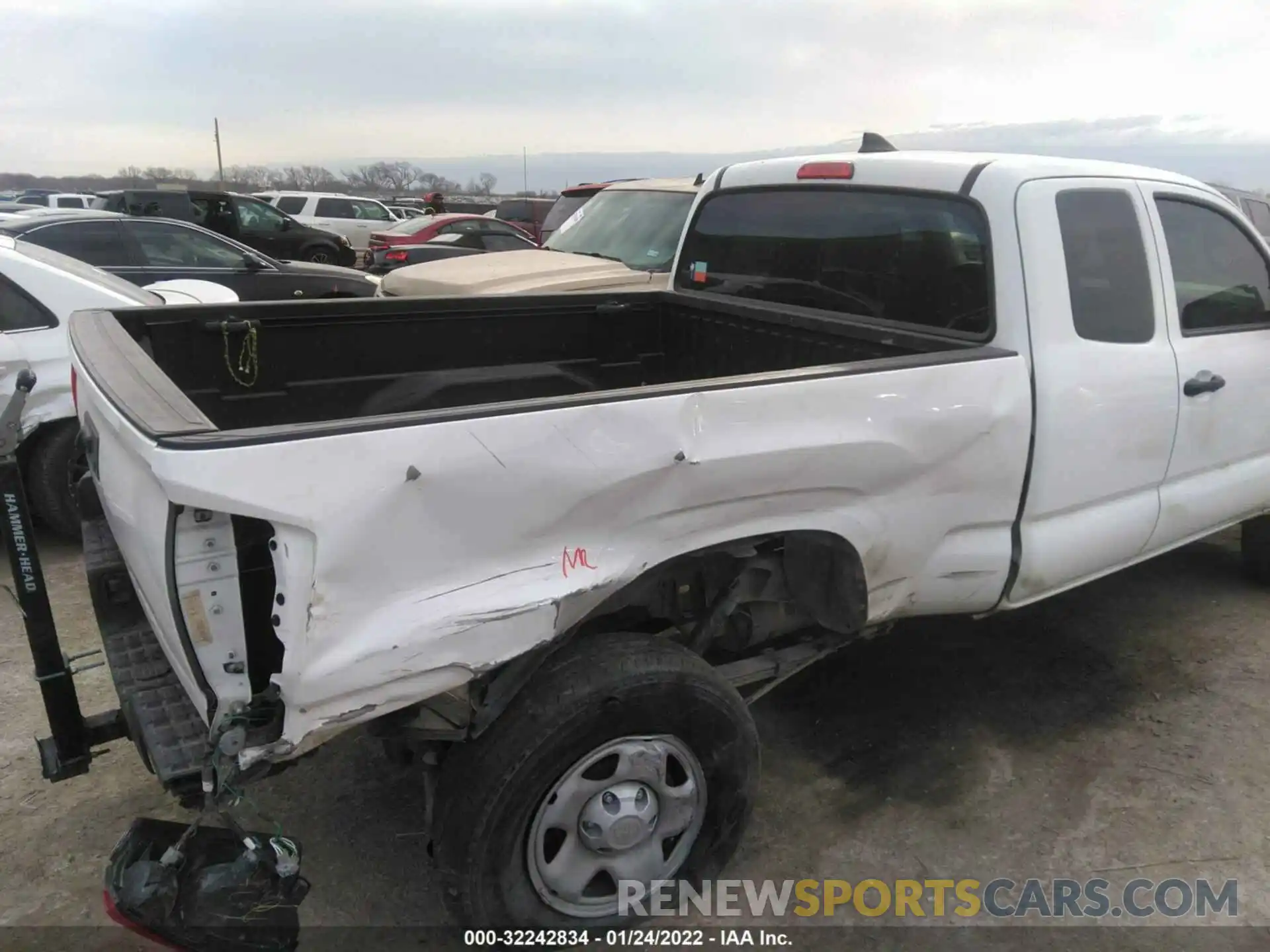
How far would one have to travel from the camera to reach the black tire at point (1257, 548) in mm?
4816

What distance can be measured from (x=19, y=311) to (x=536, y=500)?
4.27 meters

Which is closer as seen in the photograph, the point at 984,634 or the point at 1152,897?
the point at 1152,897

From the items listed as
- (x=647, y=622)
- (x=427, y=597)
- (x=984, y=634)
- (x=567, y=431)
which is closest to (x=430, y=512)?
(x=427, y=597)

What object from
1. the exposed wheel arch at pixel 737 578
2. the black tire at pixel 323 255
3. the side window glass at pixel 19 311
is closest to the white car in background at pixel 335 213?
the black tire at pixel 323 255

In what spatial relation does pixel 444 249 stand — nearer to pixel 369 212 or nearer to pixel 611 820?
pixel 611 820

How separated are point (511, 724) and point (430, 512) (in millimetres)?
619

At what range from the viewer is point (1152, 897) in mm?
2830

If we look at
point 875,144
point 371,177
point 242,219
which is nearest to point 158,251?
point 875,144

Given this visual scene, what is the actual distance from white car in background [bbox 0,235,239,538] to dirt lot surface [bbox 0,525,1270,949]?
88 centimetres

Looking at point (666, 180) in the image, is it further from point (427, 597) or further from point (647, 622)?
point (427, 597)

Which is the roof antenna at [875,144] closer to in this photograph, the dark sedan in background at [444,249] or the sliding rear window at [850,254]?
the sliding rear window at [850,254]

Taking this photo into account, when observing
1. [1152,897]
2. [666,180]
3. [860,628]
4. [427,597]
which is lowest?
[1152,897]

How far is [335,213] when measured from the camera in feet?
77.8

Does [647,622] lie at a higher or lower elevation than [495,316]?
lower
